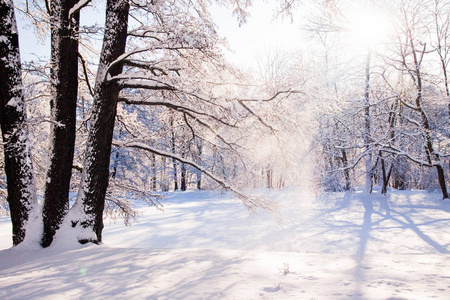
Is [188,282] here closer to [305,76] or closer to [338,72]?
[305,76]

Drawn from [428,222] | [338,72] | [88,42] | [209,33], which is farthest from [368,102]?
[88,42]

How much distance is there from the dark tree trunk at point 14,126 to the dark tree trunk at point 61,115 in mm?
365

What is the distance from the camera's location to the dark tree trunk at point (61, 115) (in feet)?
14.2

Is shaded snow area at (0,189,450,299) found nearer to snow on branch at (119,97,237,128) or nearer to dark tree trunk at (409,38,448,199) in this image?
snow on branch at (119,97,237,128)

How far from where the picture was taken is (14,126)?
423 centimetres

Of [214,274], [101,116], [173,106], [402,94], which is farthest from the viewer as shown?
[402,94]

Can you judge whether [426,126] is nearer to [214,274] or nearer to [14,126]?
[214,274]

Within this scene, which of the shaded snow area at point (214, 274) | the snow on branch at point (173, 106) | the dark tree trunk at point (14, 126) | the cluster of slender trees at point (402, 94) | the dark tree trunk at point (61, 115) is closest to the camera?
the shaded snow area at point (214, 274)

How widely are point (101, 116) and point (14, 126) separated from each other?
1.36m

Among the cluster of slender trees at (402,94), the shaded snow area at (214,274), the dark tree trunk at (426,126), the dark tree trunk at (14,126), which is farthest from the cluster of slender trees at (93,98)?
the dark tree trunk at (426,126)

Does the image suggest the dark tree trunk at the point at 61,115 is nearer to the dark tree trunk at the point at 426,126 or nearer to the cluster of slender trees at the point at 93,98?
the cluster of slender trees at the point at 93,98

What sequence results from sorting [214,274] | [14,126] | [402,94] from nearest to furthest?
[214,274] → [14,126] → [402,94]

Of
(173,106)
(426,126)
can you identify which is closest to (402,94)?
(426,126)

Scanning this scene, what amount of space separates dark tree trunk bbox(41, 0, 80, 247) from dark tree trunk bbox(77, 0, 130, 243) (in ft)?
1.26
